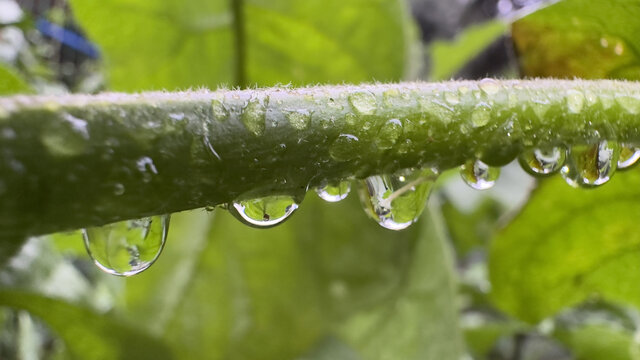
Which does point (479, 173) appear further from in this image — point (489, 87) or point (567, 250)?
point (567, 250)

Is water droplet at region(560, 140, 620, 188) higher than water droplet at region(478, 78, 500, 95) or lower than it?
higher

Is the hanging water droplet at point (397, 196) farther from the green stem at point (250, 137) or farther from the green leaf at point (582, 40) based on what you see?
the green leaf at point (582, 40)

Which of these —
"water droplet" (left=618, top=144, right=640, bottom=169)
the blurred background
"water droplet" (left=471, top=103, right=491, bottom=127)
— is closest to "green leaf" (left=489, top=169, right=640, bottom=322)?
the blurred background

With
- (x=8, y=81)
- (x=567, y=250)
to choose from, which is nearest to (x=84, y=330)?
(x=8, y=81)

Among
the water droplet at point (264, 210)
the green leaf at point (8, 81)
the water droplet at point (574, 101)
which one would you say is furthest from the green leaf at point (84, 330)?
the water droplet at point (574, 101)

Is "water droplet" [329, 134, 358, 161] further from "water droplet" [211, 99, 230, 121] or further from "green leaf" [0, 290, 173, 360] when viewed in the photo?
"green leaf" [0, 290, 173, 360]

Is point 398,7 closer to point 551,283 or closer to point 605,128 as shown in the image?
point 551,283

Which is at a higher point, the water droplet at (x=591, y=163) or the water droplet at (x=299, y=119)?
the water droplet at (x=591, y=163)
